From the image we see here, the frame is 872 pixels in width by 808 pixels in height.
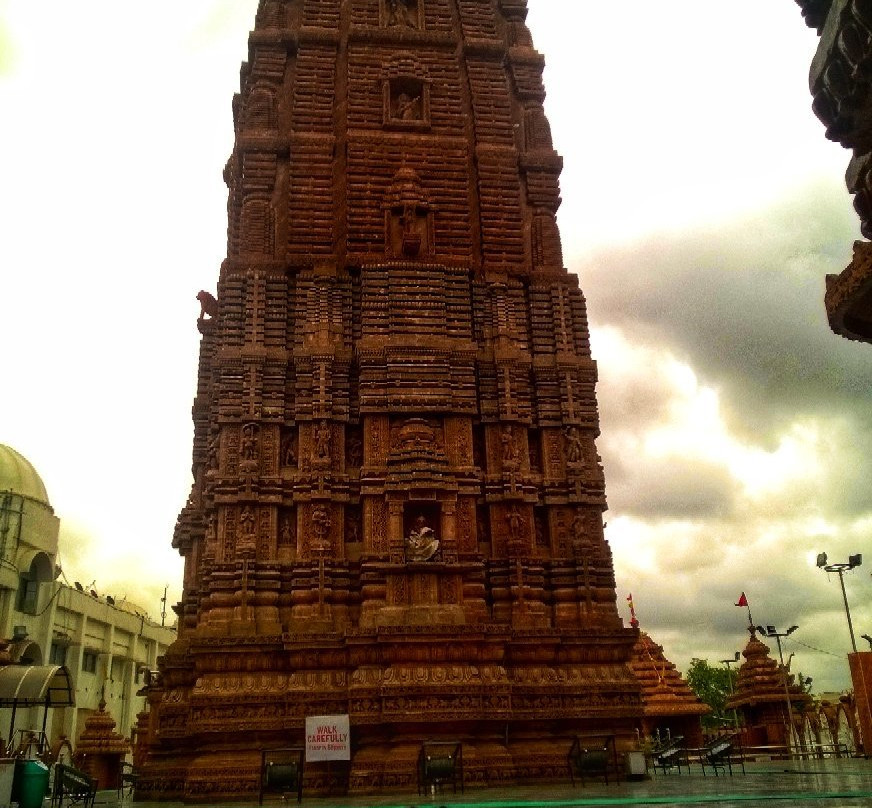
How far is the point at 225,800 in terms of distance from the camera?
1470cm

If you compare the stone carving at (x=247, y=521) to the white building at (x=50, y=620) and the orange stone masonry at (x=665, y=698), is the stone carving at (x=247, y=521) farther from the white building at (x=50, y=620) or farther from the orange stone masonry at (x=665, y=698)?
the white building at (x=50, y=620)

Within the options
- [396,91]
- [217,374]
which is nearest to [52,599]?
[217,374]

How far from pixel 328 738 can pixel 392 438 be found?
21.1ft

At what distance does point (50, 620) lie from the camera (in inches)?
1676

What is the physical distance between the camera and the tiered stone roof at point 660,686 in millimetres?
31047

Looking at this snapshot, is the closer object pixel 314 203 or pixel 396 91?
pixel 314 203

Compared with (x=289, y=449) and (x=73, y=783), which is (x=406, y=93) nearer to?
(x=289, y=449)

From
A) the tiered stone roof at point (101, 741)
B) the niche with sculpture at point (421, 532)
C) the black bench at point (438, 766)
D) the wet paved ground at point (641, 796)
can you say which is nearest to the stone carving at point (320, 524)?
the niche with sculpture at point (421, 532)

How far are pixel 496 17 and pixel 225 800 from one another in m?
21.4

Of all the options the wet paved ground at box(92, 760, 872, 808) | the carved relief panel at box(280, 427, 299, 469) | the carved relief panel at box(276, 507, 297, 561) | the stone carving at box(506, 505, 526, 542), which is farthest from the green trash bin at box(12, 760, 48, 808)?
the stone carving at box(506, 505, 526, 542)

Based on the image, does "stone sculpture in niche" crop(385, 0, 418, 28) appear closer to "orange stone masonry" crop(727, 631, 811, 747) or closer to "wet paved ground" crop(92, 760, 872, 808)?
"wet paved ground" crop(92, 760, 872, 808)

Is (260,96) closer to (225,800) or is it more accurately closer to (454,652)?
(454,652)

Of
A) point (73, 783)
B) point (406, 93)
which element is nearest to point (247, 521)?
point (73, 783)

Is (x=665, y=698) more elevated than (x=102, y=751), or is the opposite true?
(x=665, y=698)
